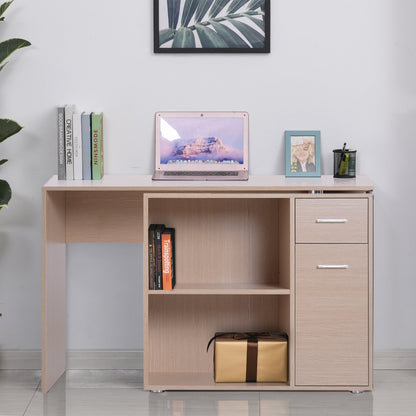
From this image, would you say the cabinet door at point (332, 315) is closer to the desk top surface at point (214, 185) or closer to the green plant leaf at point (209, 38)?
the desk top surface at point (214, 185)

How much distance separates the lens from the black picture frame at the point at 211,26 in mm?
3365

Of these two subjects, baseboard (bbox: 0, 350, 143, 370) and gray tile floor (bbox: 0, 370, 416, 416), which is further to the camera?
baseboard (bbox: 0, 350, 143, 370)

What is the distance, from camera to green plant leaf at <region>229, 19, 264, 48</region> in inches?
133

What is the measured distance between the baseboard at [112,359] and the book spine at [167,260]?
0.51m

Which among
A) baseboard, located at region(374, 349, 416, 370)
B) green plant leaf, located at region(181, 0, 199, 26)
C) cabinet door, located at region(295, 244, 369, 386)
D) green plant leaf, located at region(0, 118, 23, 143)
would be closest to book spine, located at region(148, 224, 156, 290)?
cabinet door, located at region(295, 244, 369, 386)

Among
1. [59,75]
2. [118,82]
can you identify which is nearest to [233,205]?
[118,82]

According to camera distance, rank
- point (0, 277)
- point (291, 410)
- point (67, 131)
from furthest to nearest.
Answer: point (0, 277), point (67, 131), point (291, 410)

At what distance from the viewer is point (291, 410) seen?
3.00 metres

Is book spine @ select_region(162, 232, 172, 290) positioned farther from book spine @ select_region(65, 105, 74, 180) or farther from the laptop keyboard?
book spine @ select_region(65, 105, 74, 180)

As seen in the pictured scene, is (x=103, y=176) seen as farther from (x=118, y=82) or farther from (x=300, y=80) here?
(x=300, y=80)

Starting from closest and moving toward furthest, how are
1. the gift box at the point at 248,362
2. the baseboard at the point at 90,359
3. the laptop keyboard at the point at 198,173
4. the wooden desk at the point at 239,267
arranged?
the wooden desk at the point at 239,267, the gift box at the point at 248,362, the laptop keyboard at the point at 198,173, the baseboard at the point at 90,359

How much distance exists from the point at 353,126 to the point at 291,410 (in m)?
1.23

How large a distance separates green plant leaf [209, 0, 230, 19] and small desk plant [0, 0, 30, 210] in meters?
0.78

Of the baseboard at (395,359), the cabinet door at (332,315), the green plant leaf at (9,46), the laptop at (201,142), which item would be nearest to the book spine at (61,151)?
the green plant leaf at (9,46)
